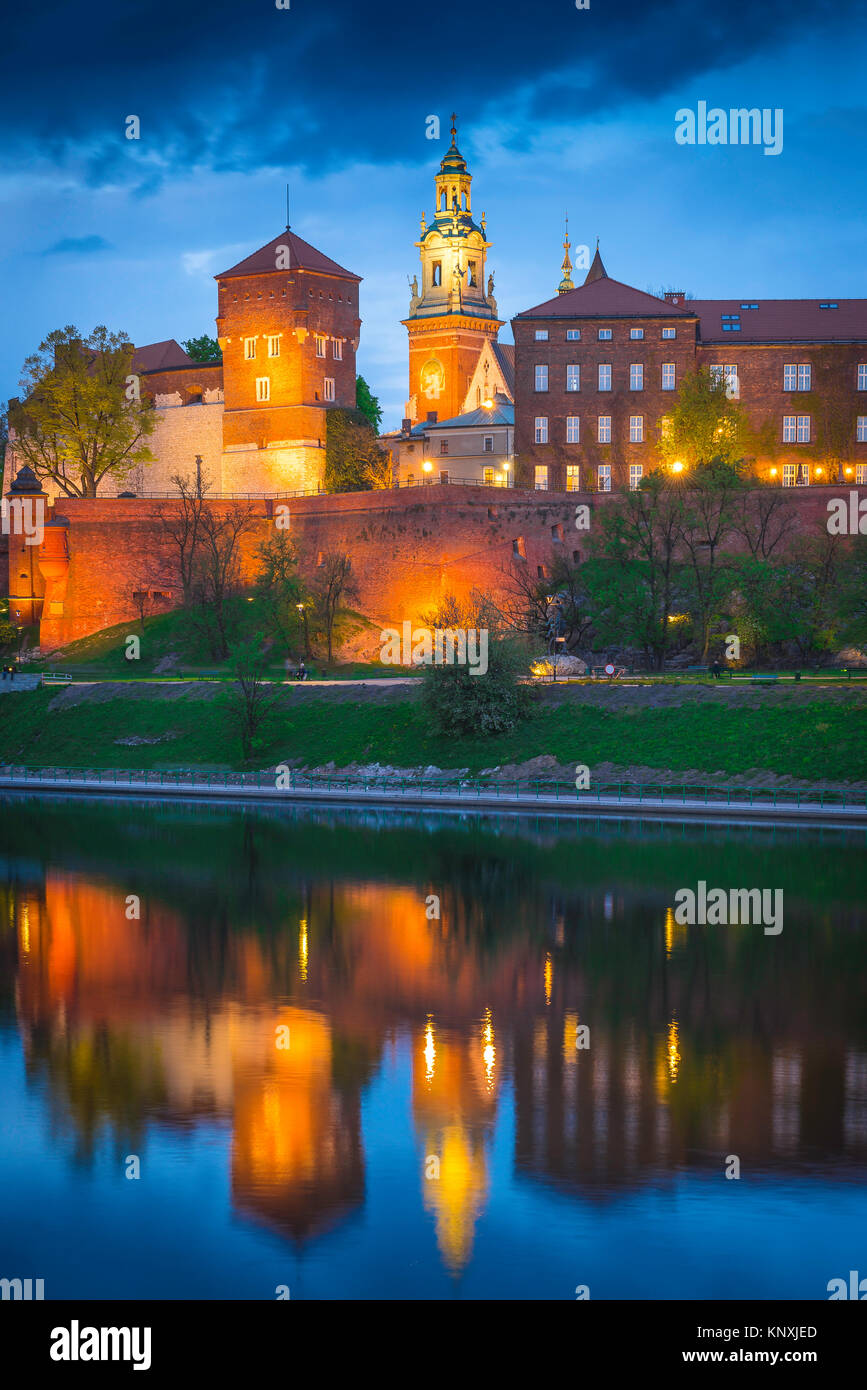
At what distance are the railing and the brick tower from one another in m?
28.0

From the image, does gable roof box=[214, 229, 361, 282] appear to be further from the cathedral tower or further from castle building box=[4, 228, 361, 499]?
the cathedral tower

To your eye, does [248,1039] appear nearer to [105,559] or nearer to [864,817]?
[864,817]

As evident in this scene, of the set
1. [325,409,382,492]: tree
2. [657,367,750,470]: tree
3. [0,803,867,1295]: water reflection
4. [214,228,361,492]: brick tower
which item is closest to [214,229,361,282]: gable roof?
[214,228,361,492]: brick tower

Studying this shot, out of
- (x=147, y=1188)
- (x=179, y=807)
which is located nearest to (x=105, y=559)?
(x=179, y=807)

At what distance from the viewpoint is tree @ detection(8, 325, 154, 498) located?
7019cm

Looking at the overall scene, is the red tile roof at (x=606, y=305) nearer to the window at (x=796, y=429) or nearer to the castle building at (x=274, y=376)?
the window at (x=796, y=429)

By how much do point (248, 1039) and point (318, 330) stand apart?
60125 mm

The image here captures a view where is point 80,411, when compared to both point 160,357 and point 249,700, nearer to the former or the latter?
point 160,357

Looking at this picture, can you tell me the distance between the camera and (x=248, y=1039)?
61.1 ft

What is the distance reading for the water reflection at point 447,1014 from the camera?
14.3m

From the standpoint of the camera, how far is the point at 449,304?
293ft

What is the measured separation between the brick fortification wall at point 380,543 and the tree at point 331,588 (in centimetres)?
59
